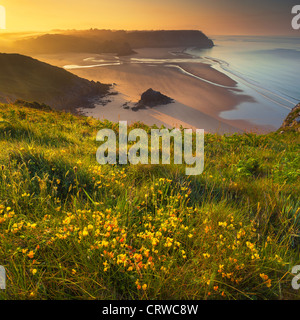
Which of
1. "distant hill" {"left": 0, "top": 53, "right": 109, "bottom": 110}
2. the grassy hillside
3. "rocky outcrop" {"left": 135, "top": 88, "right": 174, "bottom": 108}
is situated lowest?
the grassy hillside

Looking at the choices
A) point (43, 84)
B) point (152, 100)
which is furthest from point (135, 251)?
point (43, 84)

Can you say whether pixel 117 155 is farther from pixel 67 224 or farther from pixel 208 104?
pixel 208 104

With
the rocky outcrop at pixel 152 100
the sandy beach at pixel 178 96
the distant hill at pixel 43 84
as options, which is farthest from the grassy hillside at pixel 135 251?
the distant hill at pixel 43 84

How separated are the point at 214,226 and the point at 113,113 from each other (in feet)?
234

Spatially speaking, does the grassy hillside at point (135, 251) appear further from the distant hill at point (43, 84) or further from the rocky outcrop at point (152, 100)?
the distant hill at point (43, 84)

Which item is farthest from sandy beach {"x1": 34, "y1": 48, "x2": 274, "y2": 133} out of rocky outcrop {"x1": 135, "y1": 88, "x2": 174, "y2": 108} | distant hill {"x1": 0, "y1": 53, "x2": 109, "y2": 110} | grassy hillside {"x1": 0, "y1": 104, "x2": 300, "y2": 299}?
grassy hillside {"x1": 0, "y1": 104, "x2": 300, "y2": 299}

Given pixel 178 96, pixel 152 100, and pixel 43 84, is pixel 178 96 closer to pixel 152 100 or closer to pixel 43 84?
pixel 152 100

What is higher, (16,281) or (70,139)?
(70,139)

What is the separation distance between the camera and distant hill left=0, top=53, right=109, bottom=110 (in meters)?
91.0

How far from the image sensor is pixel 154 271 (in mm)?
2203

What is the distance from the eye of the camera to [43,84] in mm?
101875

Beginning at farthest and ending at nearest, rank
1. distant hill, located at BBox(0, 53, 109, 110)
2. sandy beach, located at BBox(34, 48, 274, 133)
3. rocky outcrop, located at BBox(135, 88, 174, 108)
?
distant hill, located at BBox(0, 53, 109, 110) → rocky outcrop, located at BBox(135, 88, 174, 108) → sandy beach, located at BBox(34, 48, 274, 133)

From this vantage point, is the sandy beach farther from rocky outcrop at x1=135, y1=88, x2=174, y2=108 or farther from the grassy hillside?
the grassy hillside
